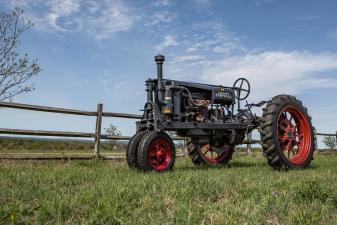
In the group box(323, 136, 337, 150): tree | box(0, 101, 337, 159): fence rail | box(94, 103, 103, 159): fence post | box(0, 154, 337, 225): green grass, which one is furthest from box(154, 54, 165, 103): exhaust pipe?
box(323, 136, 337, 150): tree

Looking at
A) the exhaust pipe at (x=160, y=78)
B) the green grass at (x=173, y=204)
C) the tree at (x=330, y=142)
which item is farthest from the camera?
the tree at (x=330, y=142)

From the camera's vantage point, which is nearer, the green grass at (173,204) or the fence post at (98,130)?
the green grass at (173,204)

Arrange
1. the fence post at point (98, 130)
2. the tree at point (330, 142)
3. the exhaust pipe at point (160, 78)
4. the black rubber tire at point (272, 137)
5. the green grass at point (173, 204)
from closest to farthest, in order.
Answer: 1. the green grass at point (173, 204)
2. the black rubber tire at point (272, 137)
3. the exhaust pipe at point (160, 78)
4. the fence post at point (98, 130)
5. the tree at point (330, 142)

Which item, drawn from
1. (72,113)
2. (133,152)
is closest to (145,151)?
(133,152)

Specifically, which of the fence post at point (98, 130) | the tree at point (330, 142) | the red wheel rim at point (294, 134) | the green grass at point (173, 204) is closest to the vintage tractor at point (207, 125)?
the red wheel rim at point (294, 134)

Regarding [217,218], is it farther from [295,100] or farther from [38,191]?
[295,100]

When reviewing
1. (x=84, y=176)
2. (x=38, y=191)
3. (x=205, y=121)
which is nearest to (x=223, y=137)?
(x=205, y=121)

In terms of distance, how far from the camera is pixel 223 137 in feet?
28.2

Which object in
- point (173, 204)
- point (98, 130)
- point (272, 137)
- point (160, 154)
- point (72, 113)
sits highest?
point (72, 113)

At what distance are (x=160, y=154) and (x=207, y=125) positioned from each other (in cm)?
133

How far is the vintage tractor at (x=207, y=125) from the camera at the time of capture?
714 cm

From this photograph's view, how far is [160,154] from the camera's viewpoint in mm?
7113

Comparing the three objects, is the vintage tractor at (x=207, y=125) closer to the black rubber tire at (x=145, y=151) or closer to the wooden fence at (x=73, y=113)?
the black rubber tire at (x=145, y=151)

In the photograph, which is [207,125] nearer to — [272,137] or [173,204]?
[272,137]
